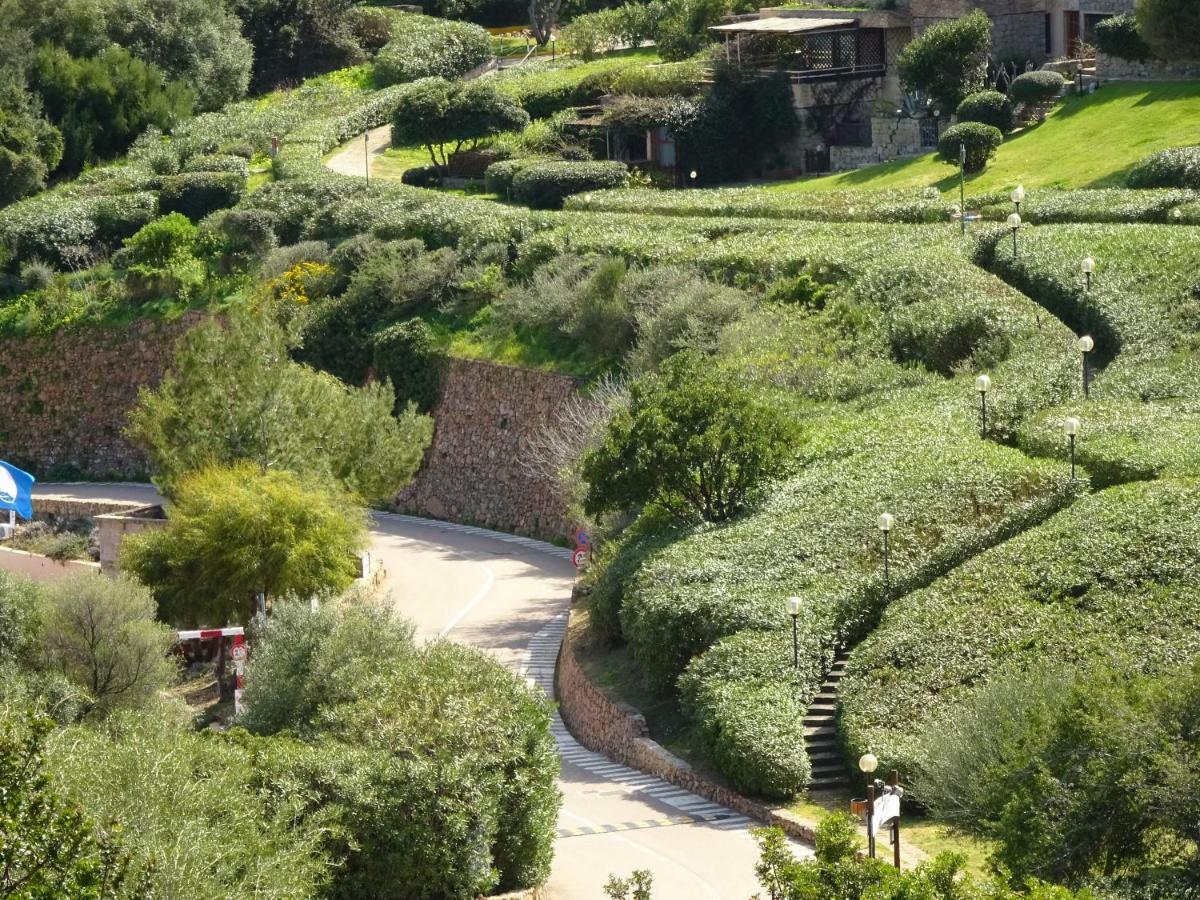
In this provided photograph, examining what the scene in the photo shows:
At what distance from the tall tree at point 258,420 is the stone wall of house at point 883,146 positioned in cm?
1884

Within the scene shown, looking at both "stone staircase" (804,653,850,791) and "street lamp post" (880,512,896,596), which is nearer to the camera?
"stone staircase" (804,653,850,791)

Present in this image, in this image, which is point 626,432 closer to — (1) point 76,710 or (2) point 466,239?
(1) point 76,710

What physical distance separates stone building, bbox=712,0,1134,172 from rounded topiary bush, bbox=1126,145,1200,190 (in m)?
11.6

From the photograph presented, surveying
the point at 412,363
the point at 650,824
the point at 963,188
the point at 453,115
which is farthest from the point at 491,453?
the point at 650,824

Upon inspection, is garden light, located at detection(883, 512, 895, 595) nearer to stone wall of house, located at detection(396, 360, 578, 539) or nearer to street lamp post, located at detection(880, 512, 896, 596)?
street lamp post, located at detection(880, 512, 896, 596)

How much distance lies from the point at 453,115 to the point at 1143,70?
20.1 m

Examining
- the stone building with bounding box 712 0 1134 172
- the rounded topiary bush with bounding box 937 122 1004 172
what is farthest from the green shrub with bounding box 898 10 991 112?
the rounded topiary bush with bounding box 937 122 1004 172

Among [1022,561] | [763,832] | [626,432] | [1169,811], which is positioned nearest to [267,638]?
[626,432]

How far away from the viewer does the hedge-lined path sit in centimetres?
6222

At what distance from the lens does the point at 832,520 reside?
30.3 metres

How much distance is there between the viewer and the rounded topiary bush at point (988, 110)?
163ft

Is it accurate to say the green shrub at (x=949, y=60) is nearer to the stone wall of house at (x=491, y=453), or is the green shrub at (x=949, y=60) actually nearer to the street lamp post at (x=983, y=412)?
the stone wall of house at (x=491, y=453)

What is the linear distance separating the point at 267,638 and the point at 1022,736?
11.9 m

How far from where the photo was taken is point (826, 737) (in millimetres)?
26547
